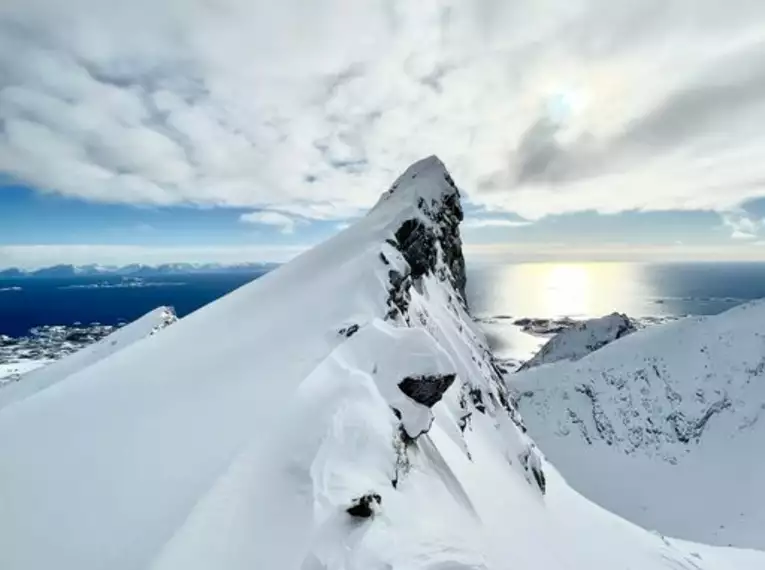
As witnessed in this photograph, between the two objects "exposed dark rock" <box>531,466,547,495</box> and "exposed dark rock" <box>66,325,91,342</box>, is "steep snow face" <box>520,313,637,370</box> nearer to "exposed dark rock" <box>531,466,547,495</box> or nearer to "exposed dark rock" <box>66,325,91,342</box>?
"exposed dark rock" <box>531,466,547,495</box>

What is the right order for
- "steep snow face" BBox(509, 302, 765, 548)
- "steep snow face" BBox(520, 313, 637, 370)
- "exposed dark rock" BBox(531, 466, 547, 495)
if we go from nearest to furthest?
1. "exposed dark rock" BBox(531, 466, 547, 495)
2. "steep snow face" BBox(509, 302, 765, 548)
3. "steep snow face" BBox(520, 313, 637, 370)

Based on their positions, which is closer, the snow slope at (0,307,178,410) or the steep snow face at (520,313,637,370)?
the snow slope at (0,307,178,410)

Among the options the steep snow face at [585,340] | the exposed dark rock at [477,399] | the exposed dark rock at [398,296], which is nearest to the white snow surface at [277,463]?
the exposed dark rock at [398,296]

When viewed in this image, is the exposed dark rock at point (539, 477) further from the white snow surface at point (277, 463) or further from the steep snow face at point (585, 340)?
the steep snow face at point (585, 340)

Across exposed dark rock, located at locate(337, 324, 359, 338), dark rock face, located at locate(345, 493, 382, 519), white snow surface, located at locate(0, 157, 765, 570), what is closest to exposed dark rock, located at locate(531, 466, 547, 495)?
white snow surface, located at locate(0, 157, 765, 570)

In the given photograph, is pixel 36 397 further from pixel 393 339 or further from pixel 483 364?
pixel 483 364

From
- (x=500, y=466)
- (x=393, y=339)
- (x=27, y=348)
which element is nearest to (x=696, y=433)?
(x=500, y=466)
